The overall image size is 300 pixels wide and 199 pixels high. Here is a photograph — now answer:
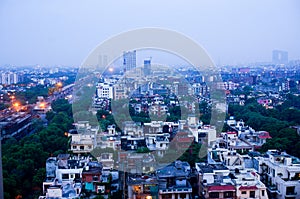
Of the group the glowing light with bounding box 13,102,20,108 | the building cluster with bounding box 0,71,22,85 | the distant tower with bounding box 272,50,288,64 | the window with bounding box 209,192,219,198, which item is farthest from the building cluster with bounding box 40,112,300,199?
the building cluster with bounding box 0,71,22,85

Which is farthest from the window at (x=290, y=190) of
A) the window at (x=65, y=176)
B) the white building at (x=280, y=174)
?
the window at (x=65, y=176)

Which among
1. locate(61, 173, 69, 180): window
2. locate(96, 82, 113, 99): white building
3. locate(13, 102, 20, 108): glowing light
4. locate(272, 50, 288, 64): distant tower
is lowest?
locate(61, 173, 69, 180): window

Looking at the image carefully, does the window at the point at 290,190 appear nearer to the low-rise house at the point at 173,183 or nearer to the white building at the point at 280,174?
the white building at the point at 280,174

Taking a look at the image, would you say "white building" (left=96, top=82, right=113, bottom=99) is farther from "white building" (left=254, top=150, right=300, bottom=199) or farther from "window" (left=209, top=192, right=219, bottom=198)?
"window" (left=209, top=192, right=219, bottom=198)

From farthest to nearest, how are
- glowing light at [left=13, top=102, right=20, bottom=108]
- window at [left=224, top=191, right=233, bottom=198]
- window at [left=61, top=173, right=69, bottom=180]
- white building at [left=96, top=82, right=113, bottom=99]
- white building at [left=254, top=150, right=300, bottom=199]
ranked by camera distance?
white building at [left=96, top=82, right=113, bottom=99] < glowing light at [left=13, top=102, right=20, bottom=108] < window at [left=61, top=173, right=69, bottom=180] < white building at [left=254, top=150, right=300, bottom=199] < window at [left=224, top=191, right=233, bottom=198]

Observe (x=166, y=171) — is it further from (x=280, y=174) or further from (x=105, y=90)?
(x=105, y=90)

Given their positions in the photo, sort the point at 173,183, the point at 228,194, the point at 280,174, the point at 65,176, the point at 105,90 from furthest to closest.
Answer: the point at 105,90 → the point at 65,176 → the point at 280,174 → the point at 173,183 → the point at 228,194

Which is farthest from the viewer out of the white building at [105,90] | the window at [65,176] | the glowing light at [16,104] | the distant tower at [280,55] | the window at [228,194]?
the distant tower at [280,55]

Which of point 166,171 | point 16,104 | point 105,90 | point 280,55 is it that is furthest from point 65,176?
point 280,55

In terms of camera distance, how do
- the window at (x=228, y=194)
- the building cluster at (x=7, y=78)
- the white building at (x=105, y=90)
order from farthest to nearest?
the building cluster at (x=7, y=78) < the white building at (x=105, y=90) < the window at (x=228, y=194)

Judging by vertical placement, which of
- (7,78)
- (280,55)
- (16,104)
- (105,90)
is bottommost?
(16,104)

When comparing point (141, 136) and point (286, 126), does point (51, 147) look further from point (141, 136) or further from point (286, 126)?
point (286, 126)

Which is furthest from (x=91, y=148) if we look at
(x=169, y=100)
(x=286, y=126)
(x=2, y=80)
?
(x=2, y=80)
